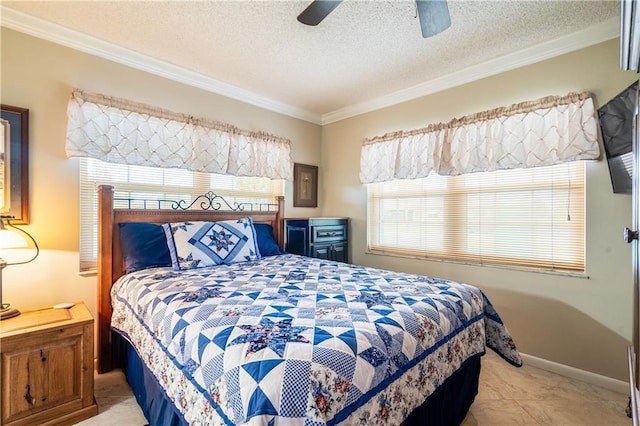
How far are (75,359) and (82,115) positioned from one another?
171 cm

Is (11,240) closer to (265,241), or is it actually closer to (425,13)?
(265,241)

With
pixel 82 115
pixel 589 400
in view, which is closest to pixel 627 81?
pixel 589 400

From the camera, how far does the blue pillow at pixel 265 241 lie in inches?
114

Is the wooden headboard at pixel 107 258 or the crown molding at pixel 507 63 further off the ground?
the crown molding at pixel 507 63

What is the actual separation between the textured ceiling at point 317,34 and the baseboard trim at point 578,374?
2552 millimetres

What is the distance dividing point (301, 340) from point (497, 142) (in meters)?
2.45

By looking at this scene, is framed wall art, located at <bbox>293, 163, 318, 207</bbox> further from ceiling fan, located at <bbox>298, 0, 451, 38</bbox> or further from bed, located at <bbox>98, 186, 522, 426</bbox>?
ceiling fan, located at <bbox>298, 0, 451, 38</bbox>

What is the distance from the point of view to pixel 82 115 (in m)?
2.22

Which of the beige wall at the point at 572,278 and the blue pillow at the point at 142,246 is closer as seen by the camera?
the beige wall at the point at 572,278

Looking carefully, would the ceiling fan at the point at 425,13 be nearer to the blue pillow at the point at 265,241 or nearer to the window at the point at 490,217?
the window at the point at 490,217

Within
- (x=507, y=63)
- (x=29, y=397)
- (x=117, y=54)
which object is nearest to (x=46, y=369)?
(x=29, y=397)

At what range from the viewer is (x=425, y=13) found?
1.59 metres

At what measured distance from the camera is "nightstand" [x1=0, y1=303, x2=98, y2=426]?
5.00 ft

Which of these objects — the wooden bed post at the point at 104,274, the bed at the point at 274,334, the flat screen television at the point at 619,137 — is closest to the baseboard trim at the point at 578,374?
the bed at the point at 274,334
